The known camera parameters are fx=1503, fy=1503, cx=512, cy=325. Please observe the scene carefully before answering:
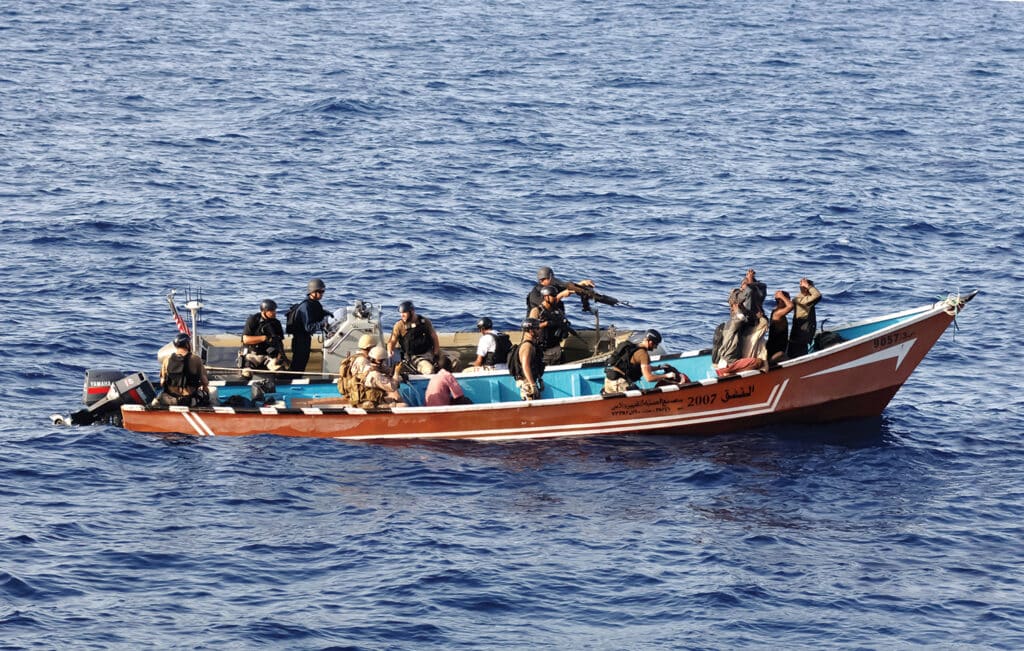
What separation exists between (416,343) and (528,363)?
7.67ft

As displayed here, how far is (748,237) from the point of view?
1519 inches

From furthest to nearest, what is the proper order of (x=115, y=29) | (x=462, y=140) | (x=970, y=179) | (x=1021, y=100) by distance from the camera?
(x=115, y=29), (x=1021, y=100), (x=462, y=140), (x=970, y=179)

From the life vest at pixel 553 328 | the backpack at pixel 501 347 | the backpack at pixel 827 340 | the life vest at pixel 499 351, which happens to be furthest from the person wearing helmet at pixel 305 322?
the backpack at pixel 827 340

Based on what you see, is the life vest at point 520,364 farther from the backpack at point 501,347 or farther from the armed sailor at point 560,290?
the armed sailor at point 560,290

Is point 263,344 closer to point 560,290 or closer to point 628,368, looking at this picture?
point 560,290

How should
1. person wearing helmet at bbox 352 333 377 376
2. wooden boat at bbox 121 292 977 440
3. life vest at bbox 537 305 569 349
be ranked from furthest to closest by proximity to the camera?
life vest at bbox 537 305 569 349 < person wearing helmet at bbox 352 333 377 376 < wooden boat at bbox 121 292 977 440

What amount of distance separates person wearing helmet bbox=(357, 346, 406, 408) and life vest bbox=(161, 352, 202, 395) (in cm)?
278

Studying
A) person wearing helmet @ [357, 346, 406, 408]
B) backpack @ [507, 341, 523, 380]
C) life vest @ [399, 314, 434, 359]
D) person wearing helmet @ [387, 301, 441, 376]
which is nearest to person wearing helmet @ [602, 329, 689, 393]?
backpack @ [507, 341, 523, 380]

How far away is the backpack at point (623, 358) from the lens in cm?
2462

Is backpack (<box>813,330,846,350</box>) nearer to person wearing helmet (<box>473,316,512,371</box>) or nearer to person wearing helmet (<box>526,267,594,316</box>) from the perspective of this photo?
person wearing helmet (<box>526,267,594,316</box>)

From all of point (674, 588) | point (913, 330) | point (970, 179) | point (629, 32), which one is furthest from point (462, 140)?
point (674, 588)

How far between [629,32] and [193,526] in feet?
157

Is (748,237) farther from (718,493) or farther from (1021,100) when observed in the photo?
(1021,100)

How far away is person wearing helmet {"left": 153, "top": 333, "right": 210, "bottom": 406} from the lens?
2469cm
